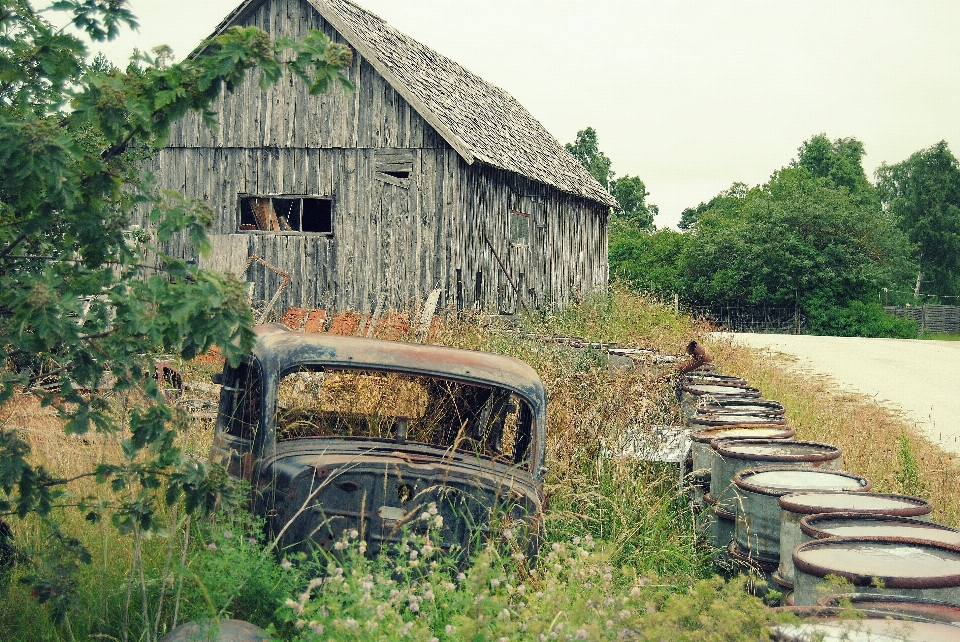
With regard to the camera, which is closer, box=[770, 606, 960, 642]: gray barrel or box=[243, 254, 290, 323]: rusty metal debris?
box=[770, 606, 960, 642]: gray barrel

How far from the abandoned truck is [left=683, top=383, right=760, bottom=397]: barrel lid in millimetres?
2479

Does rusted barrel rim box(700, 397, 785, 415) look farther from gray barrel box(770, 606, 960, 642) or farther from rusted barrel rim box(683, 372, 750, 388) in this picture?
gray barrel box(770, 606, 960, 642)

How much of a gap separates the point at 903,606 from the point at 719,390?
179 inches

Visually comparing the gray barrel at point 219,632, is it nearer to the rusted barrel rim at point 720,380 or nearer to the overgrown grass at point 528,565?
the overgrown grass at point 528,565

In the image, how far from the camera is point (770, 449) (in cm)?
491

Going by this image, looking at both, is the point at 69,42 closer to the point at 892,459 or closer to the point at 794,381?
the point at 892,459

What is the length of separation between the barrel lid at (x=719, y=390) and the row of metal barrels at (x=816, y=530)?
34.6 inches

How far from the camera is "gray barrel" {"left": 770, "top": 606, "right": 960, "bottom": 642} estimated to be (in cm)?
244

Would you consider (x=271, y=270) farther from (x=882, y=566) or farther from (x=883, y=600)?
(x=883, y=600)

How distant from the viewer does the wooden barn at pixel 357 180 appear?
13305 mm

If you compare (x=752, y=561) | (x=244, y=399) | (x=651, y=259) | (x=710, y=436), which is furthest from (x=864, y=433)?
(x=651, y=259)

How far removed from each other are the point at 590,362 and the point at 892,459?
2.90 meters

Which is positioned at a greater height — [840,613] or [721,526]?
[840,613]

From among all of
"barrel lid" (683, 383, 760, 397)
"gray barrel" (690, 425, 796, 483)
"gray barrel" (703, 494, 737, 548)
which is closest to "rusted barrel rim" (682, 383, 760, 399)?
"barrel lid" (683, 383, 760, 397)
